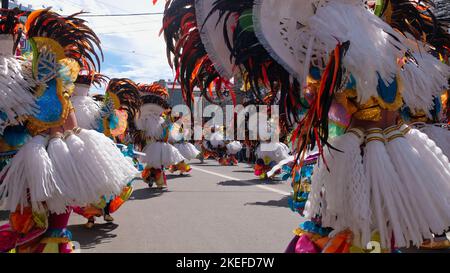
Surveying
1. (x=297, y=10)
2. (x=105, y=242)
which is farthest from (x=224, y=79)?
(x=105, y=242)

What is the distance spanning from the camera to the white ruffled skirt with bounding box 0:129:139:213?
122 inches

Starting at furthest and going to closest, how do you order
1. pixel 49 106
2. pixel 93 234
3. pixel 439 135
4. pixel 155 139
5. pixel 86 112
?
pixel 155 139
pixel 86 112
pixel 93 234
pixel 439 135
pixel 49 106

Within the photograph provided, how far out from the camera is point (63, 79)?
3.46 meters

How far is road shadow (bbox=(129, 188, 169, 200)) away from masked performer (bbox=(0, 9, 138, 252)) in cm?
568

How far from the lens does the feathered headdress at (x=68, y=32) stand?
140 inches

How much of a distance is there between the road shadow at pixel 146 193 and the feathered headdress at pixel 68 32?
5343 millimetres

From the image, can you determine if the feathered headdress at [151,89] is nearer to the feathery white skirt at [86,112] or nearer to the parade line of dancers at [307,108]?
the feathery white skirt at [86,112]

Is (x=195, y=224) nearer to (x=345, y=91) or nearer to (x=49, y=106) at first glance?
(x=49, y=106)

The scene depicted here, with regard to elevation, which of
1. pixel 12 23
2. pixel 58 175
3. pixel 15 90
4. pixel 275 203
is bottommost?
pixel 275 203

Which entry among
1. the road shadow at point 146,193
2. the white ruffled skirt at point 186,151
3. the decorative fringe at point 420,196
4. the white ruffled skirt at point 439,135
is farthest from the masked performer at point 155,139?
the decorative fringe at point 420,196

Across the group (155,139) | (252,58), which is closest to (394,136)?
(252,58)

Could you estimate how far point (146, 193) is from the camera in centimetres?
978

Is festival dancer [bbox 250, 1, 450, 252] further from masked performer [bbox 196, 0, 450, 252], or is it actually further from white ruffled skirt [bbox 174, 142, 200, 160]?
white ruffled skirt [bbox 174, 142, 200, 160]

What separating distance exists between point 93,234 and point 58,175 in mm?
2937
